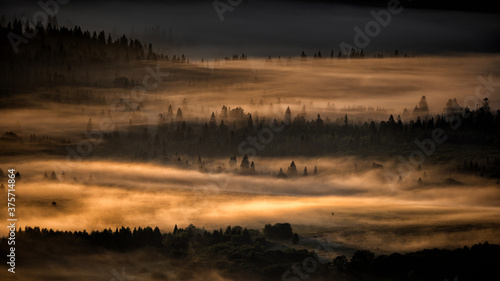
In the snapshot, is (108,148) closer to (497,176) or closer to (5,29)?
(5,29)

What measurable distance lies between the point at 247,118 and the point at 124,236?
1993 centimetres

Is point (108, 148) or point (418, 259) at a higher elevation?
point (108, 148)

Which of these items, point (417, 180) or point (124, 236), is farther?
point (417, 180)

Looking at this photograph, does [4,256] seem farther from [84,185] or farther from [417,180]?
[417,180]

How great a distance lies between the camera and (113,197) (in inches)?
3108

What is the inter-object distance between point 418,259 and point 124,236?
29.8 meters

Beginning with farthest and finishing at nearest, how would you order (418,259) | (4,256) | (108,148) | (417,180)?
(417,180)
(108,148)
(418,259)
(4,256)

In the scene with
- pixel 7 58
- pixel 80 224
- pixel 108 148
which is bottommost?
pixel 80 224

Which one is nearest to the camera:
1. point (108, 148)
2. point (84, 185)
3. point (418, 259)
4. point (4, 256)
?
point (4, 256)

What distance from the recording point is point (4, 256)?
6812 centimetres

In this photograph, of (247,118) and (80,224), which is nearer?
(80,224)

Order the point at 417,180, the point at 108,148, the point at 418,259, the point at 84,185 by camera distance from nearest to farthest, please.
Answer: the point at 418,259
the point at 84,185
the point at 108,148
the point at 417,180

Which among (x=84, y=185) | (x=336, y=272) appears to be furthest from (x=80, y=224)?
(x=336, y=272)

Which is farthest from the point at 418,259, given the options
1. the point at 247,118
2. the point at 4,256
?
the point at 4,256
